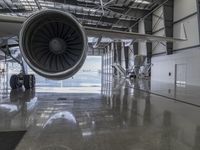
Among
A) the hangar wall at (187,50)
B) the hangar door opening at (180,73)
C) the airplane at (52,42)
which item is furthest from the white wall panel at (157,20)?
the airplane at (52,42)

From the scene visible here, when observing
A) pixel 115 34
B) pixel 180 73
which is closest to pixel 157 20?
pixel 180 73

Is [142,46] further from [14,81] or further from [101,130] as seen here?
[101,130]

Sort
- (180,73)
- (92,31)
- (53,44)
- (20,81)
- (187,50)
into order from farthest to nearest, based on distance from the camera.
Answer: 1. (180,73)
2. (187,50)
3. (20,81)
4. (92,31)
5. (53,44)

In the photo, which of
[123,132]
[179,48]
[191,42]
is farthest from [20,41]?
[179,48]

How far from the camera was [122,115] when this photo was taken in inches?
232

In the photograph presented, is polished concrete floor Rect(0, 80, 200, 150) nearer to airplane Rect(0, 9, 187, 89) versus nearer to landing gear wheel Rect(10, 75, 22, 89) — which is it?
airplane Rect(0, 9, 187, 89)

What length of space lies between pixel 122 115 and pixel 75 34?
230 cm

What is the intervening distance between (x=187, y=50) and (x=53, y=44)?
1949cm

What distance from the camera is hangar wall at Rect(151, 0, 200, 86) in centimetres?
2045

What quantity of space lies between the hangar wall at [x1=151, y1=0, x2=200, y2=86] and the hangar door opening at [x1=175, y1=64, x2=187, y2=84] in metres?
0.35

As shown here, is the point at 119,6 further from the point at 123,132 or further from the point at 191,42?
the point at 123,132

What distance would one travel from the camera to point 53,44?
4.98 meters

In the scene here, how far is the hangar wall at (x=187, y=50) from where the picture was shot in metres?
20.5

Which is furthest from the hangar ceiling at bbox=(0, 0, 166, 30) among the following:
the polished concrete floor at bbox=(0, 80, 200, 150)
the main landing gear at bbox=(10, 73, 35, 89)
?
the polished concrete floor at bbox=(0, 80, 200, 150)
